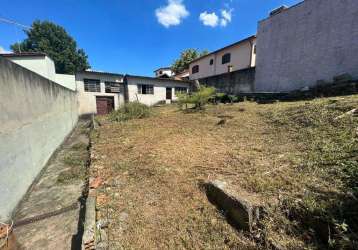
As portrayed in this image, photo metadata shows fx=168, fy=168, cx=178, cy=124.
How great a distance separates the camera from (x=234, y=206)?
195 cm

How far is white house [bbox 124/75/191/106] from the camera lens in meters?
15.0

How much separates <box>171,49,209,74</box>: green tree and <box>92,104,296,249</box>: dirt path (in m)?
23.5

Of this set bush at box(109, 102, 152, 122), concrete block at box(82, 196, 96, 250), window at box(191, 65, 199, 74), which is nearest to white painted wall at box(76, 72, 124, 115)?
bush at box(109, 102, 152, 122)

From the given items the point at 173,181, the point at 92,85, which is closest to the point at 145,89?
the point at 92,85

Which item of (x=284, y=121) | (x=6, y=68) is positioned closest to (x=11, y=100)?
(x=6, y=68)

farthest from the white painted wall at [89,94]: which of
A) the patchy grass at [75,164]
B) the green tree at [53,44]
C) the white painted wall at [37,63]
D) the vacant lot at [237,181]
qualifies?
the green tree at [53,44]

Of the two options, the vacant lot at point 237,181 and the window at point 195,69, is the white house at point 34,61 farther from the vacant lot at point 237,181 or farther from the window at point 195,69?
the window at point 195,69

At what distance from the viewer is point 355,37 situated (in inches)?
275

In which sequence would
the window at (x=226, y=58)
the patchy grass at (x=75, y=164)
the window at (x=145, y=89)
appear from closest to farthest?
1. the patchy grass at (x=75, y=164)
2. the window at (x=226, y=58)
3. the window at (x=145, y=89)

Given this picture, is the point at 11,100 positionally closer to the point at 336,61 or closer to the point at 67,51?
the point at 336,61

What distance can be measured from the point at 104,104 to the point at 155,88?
488 cm

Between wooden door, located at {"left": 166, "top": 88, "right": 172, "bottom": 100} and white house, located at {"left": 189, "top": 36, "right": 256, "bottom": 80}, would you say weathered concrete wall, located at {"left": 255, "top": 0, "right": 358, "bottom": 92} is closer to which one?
white house, located at {"left": 189, "top": 36, "right": 256, "bottom": 80}

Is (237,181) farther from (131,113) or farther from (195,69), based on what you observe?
(195,69)

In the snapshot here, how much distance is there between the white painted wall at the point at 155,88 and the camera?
49.4 ft
